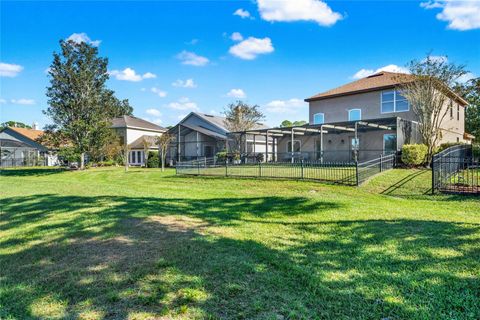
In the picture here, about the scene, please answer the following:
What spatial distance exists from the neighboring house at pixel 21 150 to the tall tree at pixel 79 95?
14.6 meters

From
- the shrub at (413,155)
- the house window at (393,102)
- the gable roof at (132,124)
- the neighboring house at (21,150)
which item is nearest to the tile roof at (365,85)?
the house window at (393,102)

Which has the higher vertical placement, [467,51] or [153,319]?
[467,51]

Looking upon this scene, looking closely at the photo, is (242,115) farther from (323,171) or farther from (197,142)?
(323,171)

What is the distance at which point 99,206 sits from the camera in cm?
783

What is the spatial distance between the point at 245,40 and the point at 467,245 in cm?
1546

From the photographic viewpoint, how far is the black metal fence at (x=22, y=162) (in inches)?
1476

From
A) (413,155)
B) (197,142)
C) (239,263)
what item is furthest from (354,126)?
(239,263)

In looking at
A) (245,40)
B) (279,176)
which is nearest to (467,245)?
(279,176)

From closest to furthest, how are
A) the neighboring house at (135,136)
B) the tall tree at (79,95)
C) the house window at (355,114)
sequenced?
the house window at (355,114)
the tall tree at (79,95)
the neighboring house at (135,136)

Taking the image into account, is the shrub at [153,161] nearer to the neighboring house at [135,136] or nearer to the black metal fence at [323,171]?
the neighboring house at [135,136]

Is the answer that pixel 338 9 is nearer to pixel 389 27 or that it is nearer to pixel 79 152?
pixel 389 27

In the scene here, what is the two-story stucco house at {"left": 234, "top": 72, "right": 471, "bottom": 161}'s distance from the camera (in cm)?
1938

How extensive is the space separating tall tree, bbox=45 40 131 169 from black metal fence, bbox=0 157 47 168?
58.7ft

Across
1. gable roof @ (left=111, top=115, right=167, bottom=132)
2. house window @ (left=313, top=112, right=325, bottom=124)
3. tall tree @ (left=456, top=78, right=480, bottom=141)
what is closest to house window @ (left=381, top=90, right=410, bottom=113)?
house window @ (left=313, top=112, right=325, bottom=124)
